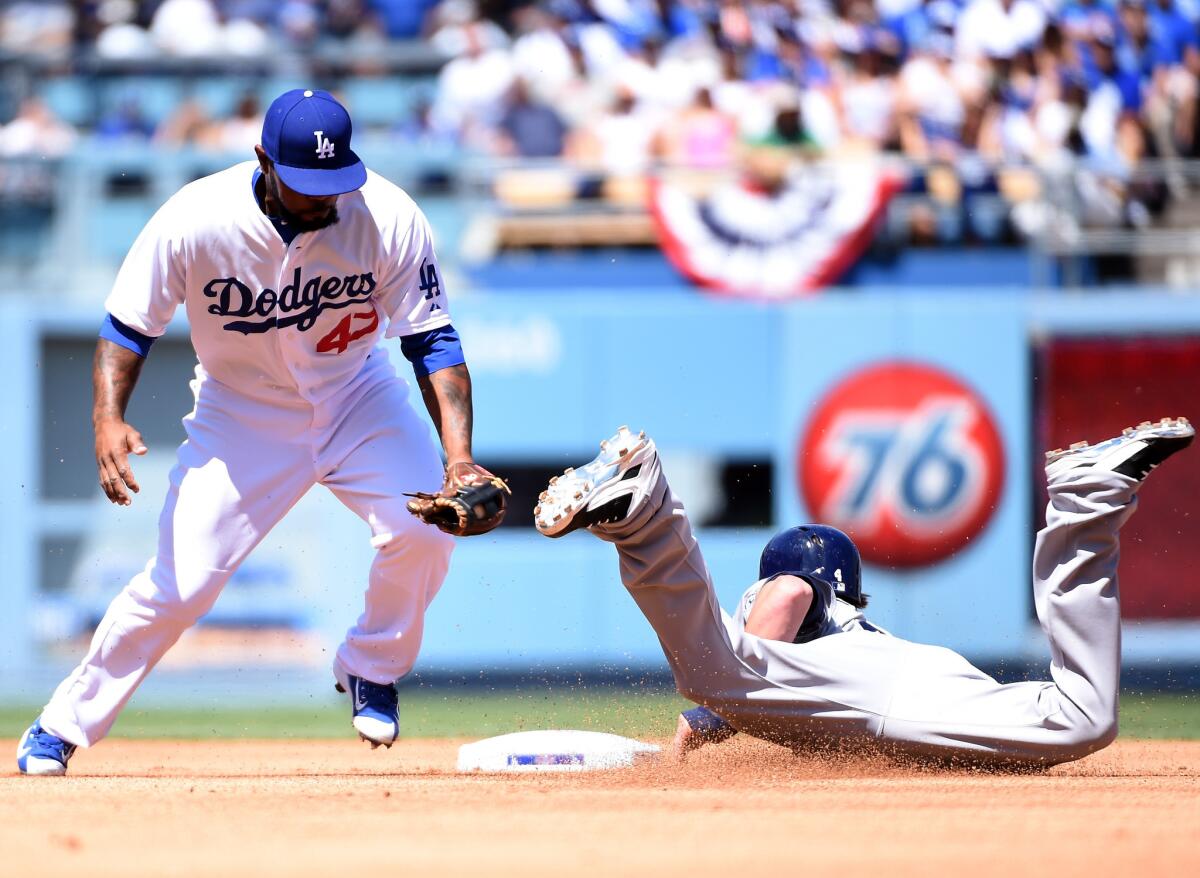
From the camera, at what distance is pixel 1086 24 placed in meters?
12.6

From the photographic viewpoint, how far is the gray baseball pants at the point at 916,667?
469cm

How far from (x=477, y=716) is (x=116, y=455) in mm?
4737

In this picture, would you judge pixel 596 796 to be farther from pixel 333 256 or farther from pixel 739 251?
pixel 739 251

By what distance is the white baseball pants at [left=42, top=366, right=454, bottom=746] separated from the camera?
5164 mm

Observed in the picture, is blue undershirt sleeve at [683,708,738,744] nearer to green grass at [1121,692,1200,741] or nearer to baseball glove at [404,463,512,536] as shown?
baseball glove at [404,463,512,536]

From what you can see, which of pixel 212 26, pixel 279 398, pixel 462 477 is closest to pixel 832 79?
pixel 212 26

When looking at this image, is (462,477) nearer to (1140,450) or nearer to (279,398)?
(279,398)

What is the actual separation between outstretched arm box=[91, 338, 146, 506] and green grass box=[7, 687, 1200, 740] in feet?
9.01

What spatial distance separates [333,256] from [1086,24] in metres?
9.16

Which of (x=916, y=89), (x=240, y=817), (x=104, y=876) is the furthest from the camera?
(x=916, y=89)

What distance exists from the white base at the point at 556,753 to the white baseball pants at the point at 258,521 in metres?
0.49

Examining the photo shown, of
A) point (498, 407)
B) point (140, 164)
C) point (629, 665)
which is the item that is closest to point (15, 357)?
point (140, 164)

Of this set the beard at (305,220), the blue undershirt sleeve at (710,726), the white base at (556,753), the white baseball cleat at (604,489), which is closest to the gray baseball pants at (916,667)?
the white baseball cleat at (604,489)

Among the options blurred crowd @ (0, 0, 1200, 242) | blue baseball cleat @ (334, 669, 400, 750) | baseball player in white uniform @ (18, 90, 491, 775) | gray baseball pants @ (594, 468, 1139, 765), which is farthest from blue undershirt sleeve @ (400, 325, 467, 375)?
blurred crowd @ (0, 0, 1200, 242)
